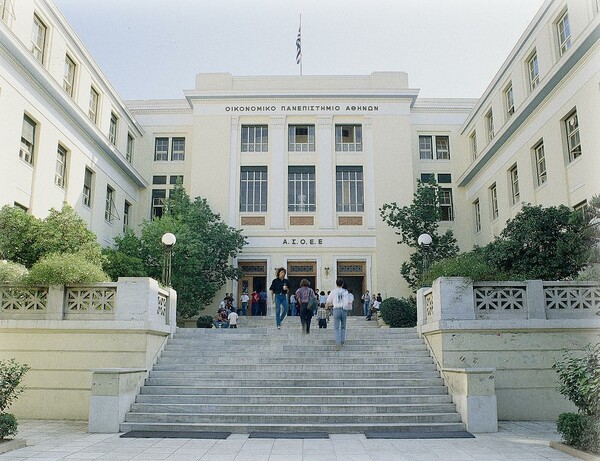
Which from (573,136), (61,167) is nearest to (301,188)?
(61,167)

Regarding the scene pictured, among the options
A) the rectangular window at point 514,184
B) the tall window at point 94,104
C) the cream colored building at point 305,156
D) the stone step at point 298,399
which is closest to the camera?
the stone step at point 298,399

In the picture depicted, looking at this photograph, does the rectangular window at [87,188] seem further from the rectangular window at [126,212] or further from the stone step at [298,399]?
the stone step at [298,399]

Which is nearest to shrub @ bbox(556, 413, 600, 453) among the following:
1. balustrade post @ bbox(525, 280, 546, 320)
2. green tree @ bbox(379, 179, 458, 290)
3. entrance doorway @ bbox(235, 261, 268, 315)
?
balustrade post @ bbox(525, 280, 546, 320)

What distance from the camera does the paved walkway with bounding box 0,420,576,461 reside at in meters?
7.16

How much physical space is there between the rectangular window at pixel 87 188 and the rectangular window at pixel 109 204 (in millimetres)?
1582

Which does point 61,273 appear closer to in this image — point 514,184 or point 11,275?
point 11,275

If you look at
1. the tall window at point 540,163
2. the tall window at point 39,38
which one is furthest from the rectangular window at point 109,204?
the tall window at point 540,163

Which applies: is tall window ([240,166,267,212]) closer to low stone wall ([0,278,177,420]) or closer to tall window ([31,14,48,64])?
tall window ([31,14,48,64])

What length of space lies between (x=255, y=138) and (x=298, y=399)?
63.2ft

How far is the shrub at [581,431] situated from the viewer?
23.0ft

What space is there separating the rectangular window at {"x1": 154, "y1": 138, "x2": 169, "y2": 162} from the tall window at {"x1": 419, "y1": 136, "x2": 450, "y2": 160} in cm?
1371

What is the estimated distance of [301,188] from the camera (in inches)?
1059

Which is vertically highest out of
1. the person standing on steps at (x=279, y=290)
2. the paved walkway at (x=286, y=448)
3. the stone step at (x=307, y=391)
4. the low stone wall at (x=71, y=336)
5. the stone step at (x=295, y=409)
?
the person standing on steps at (x=279, y=290)

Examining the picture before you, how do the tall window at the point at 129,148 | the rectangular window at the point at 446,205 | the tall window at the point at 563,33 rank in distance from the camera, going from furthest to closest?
the rectangular window at the point at 446,205, the tall window at the point at 129,148, the tall window at the point at 563,33
